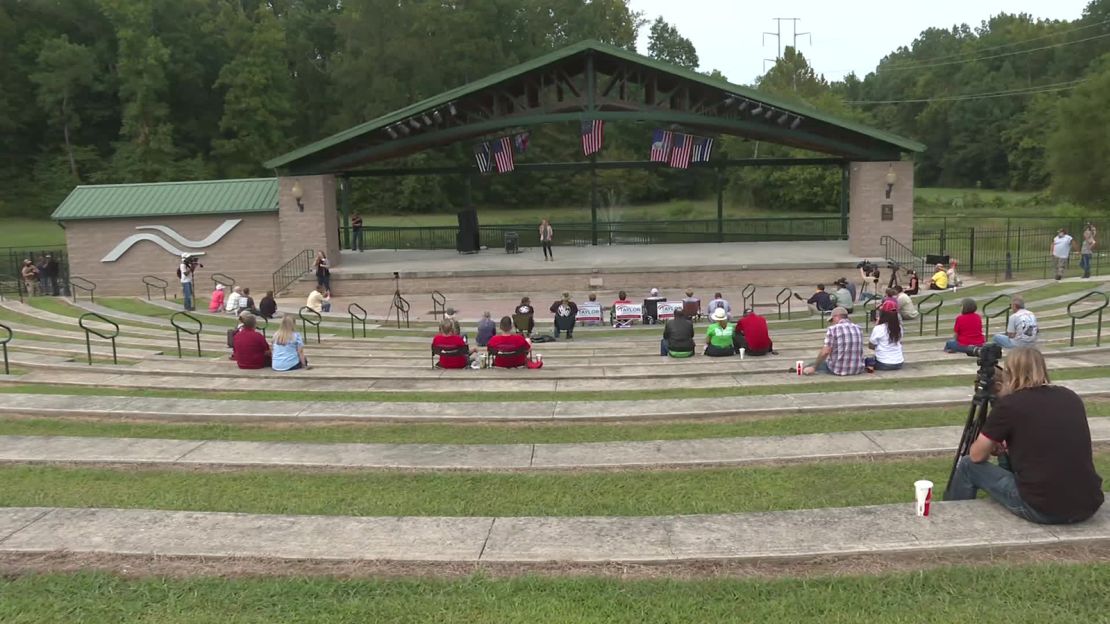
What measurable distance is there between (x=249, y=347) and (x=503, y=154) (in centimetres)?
1885

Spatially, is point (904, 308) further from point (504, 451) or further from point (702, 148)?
point (702, 148)

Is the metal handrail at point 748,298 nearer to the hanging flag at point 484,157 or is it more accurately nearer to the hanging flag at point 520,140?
the hanging flag at point 520,140

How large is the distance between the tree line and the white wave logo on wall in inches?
1373

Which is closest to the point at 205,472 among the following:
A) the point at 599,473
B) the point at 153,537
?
the point at 153,537

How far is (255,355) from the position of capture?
1384cm

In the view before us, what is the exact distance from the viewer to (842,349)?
12.0m

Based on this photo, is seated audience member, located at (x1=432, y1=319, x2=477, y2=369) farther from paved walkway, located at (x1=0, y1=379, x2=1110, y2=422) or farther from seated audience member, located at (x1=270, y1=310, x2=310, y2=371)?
paved walkway, located at (x1=0, y1=379, x2=1110, y2=422)

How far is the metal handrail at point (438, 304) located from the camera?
2414 centimetres

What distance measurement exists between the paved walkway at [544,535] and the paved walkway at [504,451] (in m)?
1.61

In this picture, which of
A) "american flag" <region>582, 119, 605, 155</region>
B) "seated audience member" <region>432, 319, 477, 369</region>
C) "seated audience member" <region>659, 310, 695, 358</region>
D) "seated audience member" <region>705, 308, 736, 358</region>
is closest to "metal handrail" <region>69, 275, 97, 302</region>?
"american flag" <region>582, 119, 605, 155</region>

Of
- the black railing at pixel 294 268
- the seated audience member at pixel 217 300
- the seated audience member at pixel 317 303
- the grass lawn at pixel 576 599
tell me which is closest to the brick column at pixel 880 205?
the seated audience member at pixel 317 303

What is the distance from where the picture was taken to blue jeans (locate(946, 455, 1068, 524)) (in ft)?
19.1

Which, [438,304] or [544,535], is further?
[438,304]

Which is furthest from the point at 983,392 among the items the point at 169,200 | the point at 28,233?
the point at 28,233
